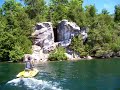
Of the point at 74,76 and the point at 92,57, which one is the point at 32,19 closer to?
the point at 92,57

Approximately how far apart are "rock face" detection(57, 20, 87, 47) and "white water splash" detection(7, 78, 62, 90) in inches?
2020

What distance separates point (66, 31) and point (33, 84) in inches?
2133

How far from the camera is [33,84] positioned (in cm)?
4134

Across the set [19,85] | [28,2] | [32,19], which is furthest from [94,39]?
[19,85]

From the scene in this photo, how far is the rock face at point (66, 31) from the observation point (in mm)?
94062

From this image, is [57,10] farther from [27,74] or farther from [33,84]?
[33,84]

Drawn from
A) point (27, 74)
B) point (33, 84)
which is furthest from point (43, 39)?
point (33, 84)

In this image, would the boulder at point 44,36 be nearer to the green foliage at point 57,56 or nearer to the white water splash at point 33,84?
the green foliage at point 57,56

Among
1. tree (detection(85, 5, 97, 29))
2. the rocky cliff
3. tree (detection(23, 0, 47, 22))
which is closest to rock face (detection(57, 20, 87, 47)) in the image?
the rocky cliff

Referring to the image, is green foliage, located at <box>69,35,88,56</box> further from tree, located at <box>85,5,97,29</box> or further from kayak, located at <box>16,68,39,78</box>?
kayak, located at <box>16,68,39,78</box>

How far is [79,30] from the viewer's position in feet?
313

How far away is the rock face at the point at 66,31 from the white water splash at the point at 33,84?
51.3 meters

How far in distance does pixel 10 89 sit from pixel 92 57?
5650 centimetres

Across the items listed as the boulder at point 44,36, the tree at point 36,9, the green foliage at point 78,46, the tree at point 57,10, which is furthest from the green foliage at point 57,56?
the tree at point 36,9
